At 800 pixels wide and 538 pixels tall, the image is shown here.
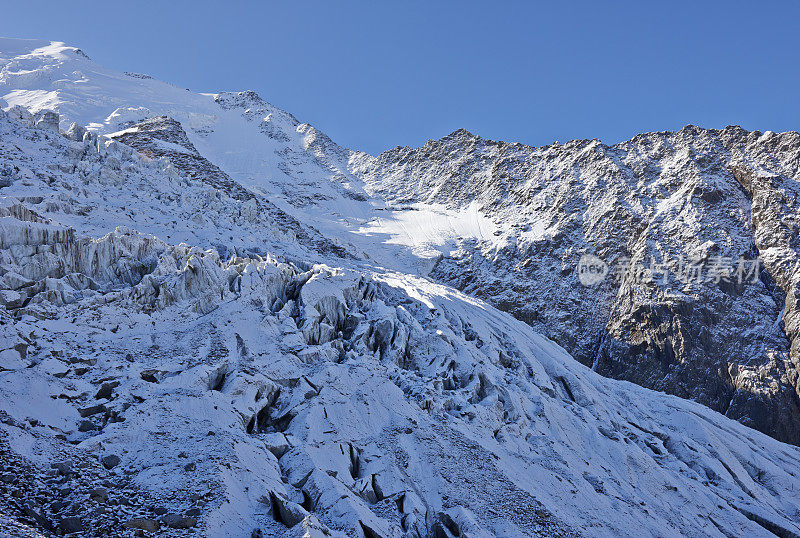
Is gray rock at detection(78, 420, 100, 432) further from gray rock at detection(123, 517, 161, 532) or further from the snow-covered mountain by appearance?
gray rock at detection(123, 517, 161, 532)

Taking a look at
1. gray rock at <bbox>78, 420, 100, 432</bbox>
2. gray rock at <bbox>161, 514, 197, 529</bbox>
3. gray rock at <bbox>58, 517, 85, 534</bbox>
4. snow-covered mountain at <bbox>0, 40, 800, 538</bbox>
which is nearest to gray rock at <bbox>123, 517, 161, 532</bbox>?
snow-covered mountain at <bbox>0, 40, 800, 538</bbox>

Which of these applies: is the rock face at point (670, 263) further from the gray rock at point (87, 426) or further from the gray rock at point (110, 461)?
the gray rock at point (110, 461)

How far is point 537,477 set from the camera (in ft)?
57.8

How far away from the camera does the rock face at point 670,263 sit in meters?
46.3

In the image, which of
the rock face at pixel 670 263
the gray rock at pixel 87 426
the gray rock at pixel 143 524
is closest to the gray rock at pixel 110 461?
the gray rock at pixel 87 426

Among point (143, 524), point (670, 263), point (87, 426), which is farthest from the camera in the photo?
point (670, 263)

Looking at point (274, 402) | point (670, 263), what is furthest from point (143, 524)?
point (670, 263)

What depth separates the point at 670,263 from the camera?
176 feet

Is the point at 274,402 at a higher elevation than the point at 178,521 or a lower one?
higher

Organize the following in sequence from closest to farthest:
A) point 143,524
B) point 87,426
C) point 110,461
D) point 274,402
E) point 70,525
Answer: point 70,525 → point 143,524 → point 110,461 → point 87,426 → point 274,402

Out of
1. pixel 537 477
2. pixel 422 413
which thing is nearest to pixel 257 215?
pixel 422 413

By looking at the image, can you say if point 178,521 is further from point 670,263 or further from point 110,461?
point 670,263

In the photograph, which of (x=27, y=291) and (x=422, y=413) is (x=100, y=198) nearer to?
(x=27, y=291)

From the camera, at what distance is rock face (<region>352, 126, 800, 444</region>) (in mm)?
46281
